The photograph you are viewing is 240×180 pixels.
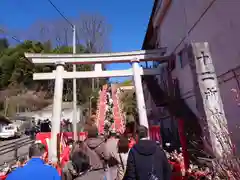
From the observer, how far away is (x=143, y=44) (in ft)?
55.7

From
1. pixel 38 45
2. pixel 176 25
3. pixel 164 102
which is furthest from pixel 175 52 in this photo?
pixel 38 45

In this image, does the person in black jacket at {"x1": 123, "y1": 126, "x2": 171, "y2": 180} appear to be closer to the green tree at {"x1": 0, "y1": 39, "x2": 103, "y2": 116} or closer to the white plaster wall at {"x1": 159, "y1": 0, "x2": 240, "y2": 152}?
the white plaster wall at {"x1": 159, "y1": 0, "x2": 240, "y2": 152}

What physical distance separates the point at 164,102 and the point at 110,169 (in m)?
6.91

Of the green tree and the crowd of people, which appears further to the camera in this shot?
the green tree

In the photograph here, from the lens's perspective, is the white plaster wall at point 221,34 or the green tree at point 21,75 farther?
the green tree at point 21,75

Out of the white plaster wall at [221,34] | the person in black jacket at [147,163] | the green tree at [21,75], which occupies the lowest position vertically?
the person in black jacket at [147,163]

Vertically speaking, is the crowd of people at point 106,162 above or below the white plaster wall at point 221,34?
below

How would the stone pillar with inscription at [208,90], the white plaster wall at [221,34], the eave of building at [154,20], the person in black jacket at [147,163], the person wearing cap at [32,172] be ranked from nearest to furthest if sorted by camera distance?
the person wearing cap at [32,172] → the person in black jacket at [147,163] → the stone pillar with inscription at [208,90] → the white plaster wall at [221,34] → the eave of building at [154,20]

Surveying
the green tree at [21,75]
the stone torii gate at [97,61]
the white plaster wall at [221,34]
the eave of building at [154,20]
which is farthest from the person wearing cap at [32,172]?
the green tree at [21,75]

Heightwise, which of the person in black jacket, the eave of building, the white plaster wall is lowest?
the person in black jacket

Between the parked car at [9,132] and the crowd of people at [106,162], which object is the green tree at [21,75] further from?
the crowd of people at [106,162]

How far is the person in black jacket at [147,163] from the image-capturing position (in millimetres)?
2980

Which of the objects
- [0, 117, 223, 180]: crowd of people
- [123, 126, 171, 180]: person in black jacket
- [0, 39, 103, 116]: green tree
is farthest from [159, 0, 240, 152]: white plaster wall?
[0, 39, 103, 116]: green tree

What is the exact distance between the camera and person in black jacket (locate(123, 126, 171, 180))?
9.78 feet
